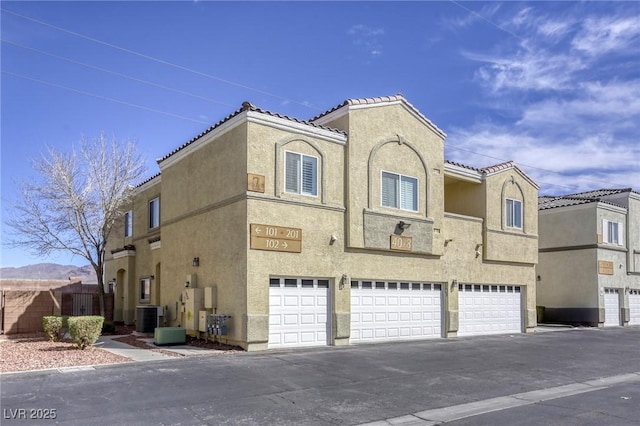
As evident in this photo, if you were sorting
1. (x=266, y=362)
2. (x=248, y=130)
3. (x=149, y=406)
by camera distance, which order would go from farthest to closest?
(x=248, y=130), (x=266, y=362), (x=149, y=406)

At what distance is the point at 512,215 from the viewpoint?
2625 centimetres

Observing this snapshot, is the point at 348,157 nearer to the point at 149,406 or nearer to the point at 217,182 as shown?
the point at 217,182

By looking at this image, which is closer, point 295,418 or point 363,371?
Answer: point 295,418

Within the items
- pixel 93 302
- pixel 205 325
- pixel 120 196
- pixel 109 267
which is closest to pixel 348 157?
pixel 205 325

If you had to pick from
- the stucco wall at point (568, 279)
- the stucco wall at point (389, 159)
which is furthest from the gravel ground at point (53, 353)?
the stucco wall at point (568, 279)

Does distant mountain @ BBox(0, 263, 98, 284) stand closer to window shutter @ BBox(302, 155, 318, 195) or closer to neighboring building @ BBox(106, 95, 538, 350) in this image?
neighboring building @ BBox(106, 95, 538, 350)

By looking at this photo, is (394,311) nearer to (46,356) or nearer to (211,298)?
(211,298)

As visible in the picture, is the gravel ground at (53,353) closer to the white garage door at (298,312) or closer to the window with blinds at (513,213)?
the white garage door at (298,312)

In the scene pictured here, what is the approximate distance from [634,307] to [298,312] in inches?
1043

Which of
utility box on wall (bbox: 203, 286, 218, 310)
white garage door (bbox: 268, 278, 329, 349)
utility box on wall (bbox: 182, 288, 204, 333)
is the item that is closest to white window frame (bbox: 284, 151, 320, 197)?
white garage door (bbox: 268, 278, 329, 349)

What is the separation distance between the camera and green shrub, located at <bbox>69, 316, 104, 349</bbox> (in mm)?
15874

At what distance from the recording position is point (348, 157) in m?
19.3

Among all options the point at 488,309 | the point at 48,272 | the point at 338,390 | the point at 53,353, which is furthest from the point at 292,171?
the point at 48,272

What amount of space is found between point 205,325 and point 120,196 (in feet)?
32.3
